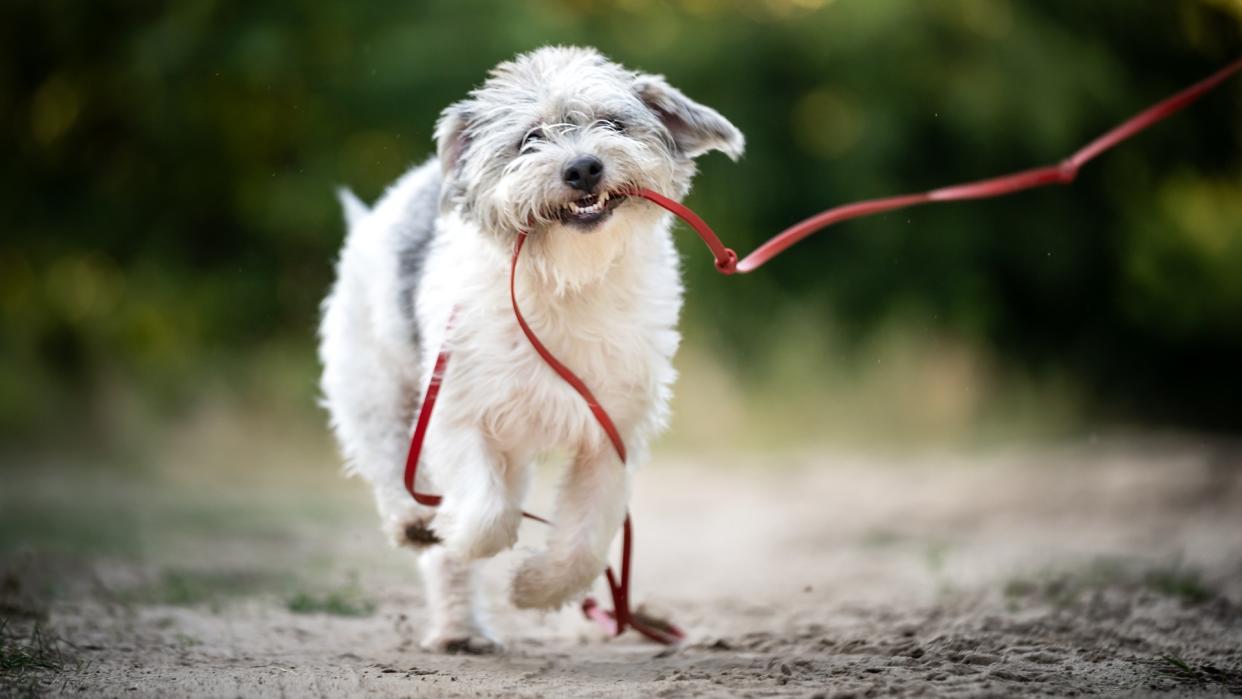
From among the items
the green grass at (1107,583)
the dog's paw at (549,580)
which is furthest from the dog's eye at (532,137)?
the green grass at (1107,583)

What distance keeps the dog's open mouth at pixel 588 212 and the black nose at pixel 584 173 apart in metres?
0.08

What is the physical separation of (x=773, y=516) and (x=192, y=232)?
7.89 m

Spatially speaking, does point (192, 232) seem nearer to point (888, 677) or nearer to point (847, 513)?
A: point (847, 513)

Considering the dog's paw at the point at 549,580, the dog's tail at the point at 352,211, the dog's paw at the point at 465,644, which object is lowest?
the dog's paw at the point at 465,644

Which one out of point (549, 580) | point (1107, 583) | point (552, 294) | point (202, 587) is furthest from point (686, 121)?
point (202, 587)

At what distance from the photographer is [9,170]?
14.8 m

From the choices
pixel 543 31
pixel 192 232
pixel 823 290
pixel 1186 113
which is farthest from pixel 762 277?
pixel 192 232

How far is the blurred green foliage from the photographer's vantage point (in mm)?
13500

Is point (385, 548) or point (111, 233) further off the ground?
point (111, 233)

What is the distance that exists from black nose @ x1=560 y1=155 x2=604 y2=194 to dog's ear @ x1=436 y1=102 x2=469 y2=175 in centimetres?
58

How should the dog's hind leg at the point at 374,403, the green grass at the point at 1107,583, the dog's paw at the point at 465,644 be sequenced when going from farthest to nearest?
the green grass at the point at 1107,583, the dog's paw at the point at 465,644, the dog's hind leg at the point at 374,403

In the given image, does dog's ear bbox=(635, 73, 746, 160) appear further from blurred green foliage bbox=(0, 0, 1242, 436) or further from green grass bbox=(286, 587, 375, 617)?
blurred green foliage bbox=(0, 0, 1242, 436)

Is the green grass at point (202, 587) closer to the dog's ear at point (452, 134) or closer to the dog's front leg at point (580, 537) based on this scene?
the dog's front leg at point (580, 537)

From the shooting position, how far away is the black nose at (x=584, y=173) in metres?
4.44
